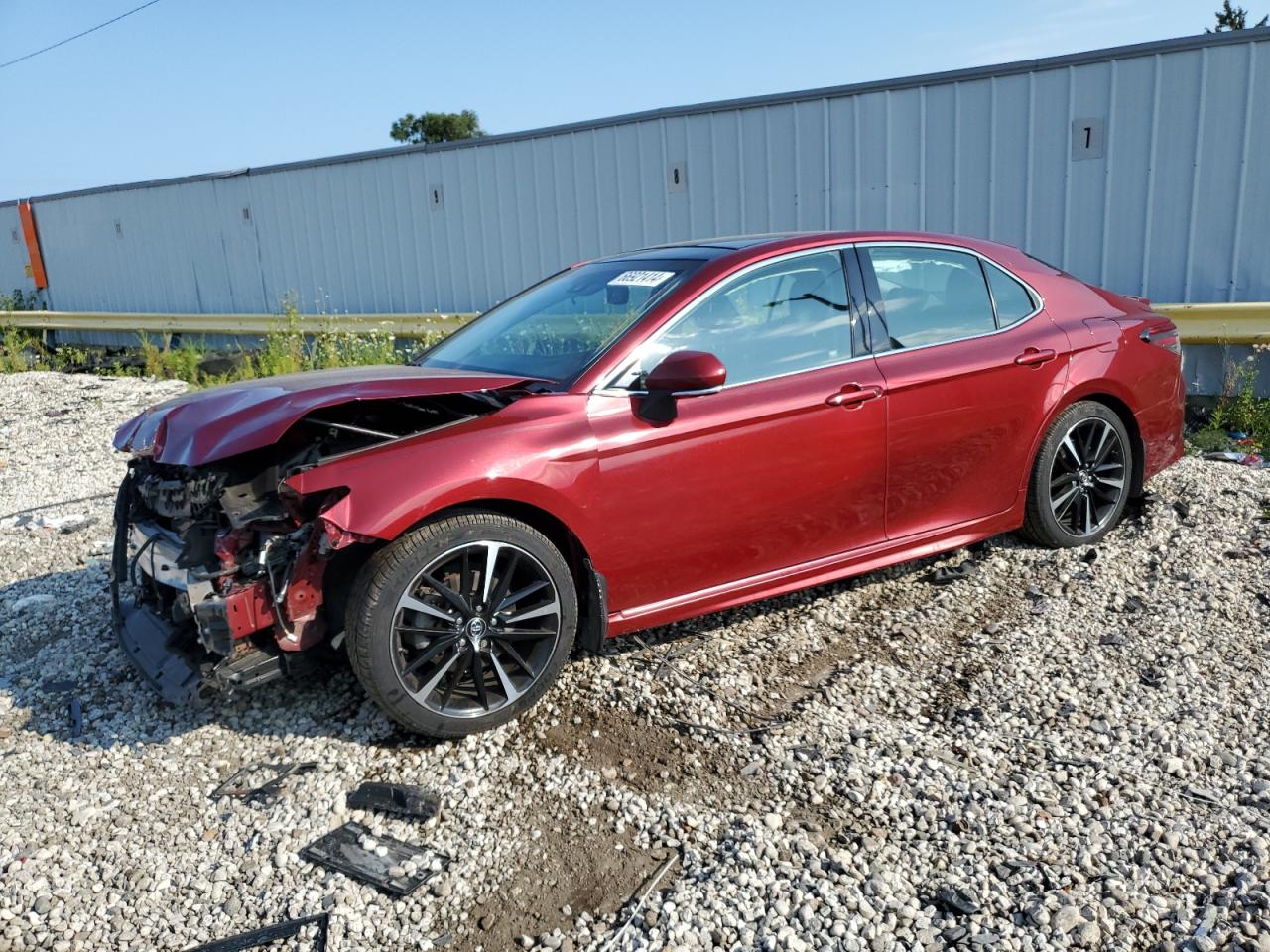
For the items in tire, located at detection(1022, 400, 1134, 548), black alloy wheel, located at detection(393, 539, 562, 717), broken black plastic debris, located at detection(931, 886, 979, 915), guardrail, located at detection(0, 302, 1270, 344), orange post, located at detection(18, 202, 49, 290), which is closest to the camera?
broken black plastic debris, located at detection(931, 886, 979, 915)

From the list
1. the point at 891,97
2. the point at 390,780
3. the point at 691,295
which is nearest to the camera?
the point at 390,780

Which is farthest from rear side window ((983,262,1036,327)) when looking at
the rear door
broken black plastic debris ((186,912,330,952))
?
broken black plastic debris ((186,912,330,952))

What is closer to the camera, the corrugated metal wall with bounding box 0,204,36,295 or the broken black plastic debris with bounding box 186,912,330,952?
the broken black plastic debris with bounding box 186,912,330,952

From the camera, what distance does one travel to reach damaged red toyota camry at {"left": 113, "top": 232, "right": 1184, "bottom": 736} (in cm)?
350

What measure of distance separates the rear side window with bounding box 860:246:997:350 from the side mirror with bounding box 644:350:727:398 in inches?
42.1

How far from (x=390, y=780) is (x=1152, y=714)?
2.78m

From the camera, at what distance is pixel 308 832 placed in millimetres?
3268

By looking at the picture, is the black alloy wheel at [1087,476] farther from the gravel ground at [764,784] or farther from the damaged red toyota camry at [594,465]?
the gravel ground at [764,784]

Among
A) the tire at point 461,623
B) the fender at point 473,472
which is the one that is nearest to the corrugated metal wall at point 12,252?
the fender at point 473,472

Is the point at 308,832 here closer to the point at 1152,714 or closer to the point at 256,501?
the point at 256,501

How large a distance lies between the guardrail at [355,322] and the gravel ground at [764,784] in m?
3.22

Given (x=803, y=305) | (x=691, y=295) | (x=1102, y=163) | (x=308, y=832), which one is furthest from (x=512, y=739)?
(x=1102, y=163)

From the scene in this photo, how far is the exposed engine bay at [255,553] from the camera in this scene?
Result: 3453mm

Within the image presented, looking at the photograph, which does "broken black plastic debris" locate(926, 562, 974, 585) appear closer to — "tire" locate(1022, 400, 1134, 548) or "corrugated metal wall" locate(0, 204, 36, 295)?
"tire" locate(1022, 400, 1134, 548)
